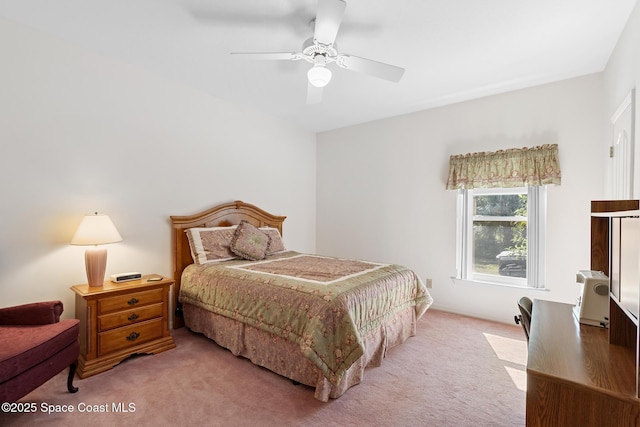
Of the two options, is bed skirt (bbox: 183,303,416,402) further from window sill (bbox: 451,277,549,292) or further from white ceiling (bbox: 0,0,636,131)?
white ceiling (bbox: 0,0,636,131)

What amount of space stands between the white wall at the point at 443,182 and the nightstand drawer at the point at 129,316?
2.88 m

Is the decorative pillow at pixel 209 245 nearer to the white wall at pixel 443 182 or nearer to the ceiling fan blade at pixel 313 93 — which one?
the ceiling fan blade at pixel 313 93

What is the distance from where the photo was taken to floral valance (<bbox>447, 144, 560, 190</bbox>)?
3102 millimetres

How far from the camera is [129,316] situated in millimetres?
2512

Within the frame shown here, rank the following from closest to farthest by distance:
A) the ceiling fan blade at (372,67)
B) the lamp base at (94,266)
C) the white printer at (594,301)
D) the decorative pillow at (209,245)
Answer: the white printer at (594,301)
the ceiling fan blade at (372,67)
the lamp base at (94,266)
the decorative pillow at (209,245)

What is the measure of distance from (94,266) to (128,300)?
15.3 inches

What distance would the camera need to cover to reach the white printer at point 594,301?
1.42 m

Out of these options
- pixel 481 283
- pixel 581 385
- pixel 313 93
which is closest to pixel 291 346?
pixel 581 385

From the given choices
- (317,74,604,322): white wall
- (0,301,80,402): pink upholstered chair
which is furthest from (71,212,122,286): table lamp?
(317,74,604,322): white wall

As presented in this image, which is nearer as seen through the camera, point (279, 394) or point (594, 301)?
Result: point (594, 301)

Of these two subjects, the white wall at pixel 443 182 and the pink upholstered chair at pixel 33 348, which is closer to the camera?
the pink upholstered chair at pixel 33 348

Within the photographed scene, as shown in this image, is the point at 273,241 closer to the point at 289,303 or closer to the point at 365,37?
the point at 289,303

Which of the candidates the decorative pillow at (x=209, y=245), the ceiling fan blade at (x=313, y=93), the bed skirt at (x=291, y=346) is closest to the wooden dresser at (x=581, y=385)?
the bed skirt at (x=291, y=346)

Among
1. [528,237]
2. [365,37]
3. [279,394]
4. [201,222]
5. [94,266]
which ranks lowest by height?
[279,394]
